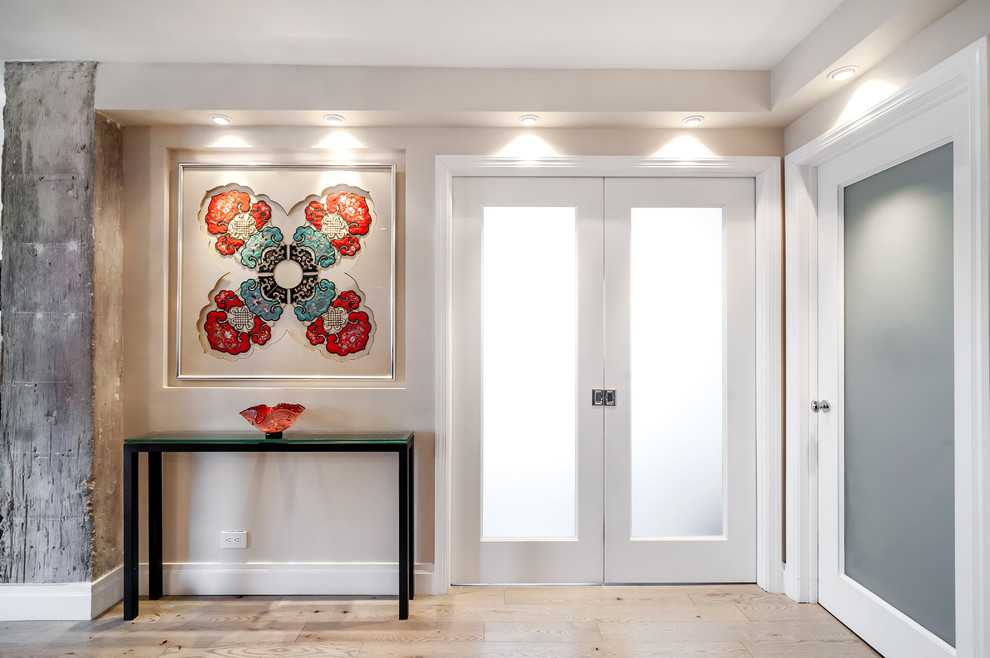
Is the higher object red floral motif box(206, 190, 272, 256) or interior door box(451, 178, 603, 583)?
red floral motif box(206, 190, 272, 256)

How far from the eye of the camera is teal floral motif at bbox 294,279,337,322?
8.91ft

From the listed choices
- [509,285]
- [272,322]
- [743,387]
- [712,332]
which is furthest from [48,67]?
[743,387]

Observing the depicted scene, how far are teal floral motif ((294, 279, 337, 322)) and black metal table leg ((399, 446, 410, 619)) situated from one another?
2.68 ft

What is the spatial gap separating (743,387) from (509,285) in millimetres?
1285

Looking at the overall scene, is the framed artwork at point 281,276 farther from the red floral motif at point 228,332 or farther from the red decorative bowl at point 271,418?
the red decorative bowl at point 271,418

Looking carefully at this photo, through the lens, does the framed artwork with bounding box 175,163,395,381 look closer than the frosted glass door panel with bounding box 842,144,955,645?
No

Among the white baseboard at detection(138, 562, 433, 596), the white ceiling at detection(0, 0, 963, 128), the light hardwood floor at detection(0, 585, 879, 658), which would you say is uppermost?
the white ceiling at detection(0, 0, 963, 128)

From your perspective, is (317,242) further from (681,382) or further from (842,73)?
(842,73)

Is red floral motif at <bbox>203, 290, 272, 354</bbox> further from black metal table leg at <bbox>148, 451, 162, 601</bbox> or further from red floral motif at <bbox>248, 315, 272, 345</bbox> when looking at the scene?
black metal table leg at <bbox>148, 451, 162, 601</bbox>

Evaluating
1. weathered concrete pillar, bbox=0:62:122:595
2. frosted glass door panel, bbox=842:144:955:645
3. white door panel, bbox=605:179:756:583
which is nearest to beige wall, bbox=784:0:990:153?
frosted glass door panel, bbox=842:144:955:645

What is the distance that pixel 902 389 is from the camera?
2.07m

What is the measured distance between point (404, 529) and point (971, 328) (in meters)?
2.20

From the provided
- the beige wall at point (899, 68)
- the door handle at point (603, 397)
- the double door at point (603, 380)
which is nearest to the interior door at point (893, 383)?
the beige wall at point (899, 68)

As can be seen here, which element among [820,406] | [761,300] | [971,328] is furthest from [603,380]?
[971,328]
